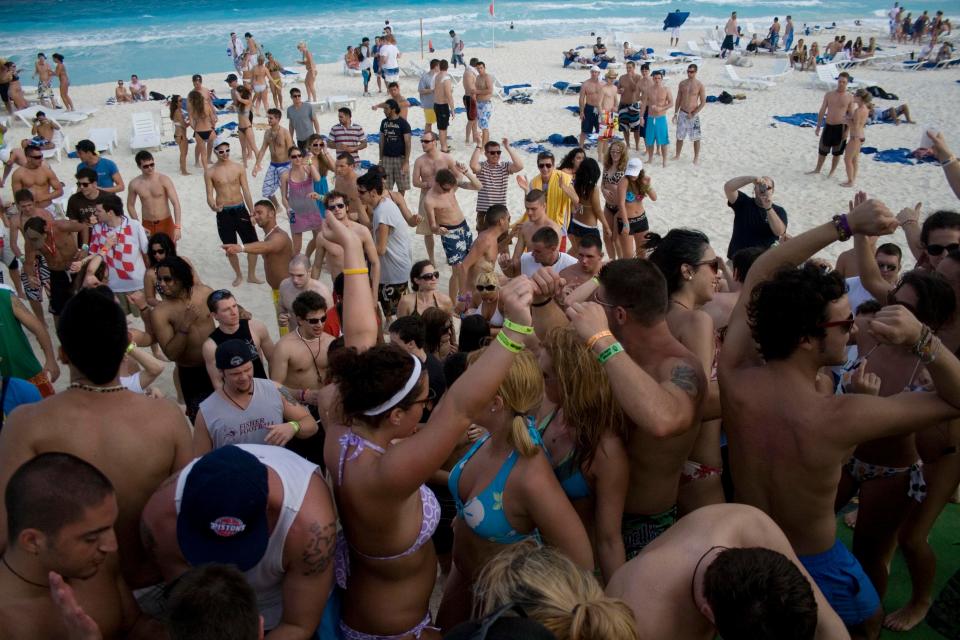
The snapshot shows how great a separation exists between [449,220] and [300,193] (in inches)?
83.0

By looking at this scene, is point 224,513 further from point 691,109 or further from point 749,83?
point 749,83

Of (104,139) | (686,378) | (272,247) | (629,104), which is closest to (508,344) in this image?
(686,378)

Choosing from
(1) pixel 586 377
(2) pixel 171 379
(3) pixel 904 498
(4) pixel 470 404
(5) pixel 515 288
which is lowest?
(2) pixel 171 379

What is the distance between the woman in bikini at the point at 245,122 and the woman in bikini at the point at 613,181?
775 cm

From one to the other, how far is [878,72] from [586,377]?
26086 mm

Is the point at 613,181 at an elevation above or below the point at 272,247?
above

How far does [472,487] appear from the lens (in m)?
2.71

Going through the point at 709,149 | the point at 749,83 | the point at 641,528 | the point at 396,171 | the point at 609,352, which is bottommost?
the point at 709,149

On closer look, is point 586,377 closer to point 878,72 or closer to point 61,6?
point 878,72

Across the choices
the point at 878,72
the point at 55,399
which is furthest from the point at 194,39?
the point at 55,399

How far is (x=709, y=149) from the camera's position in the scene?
575 inches

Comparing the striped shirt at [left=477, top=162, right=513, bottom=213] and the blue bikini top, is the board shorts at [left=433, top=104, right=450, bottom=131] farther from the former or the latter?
the blue bikini top

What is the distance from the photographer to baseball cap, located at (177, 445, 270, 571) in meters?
1.95

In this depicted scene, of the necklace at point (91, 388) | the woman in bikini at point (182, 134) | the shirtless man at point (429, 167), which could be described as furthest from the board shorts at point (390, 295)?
the woman in bikini at point (182, 134)
